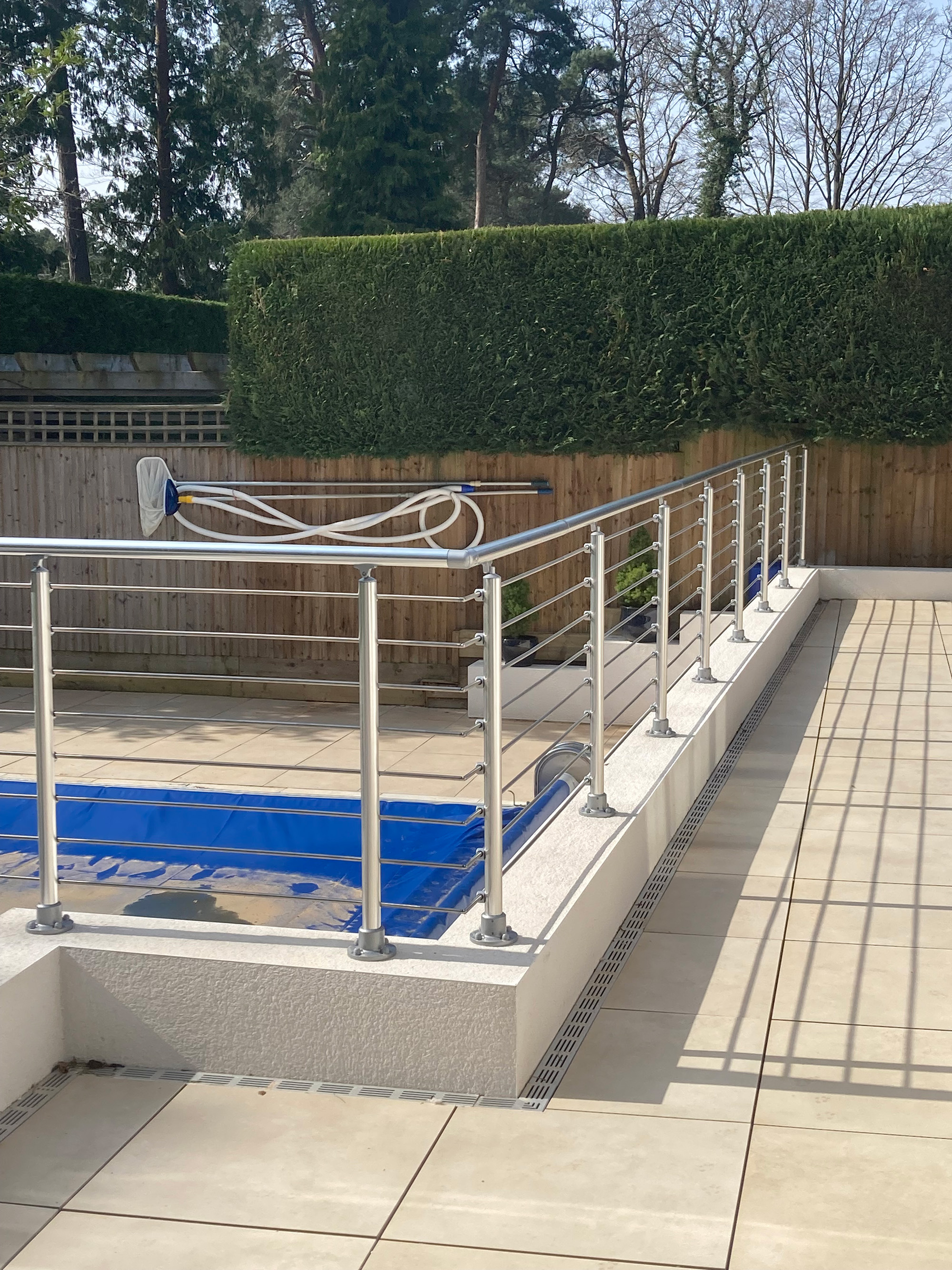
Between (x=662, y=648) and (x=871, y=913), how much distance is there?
3.93 ft

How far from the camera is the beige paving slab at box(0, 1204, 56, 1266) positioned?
215 cm

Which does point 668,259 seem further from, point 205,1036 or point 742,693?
point 205,1036

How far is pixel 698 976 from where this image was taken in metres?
3.15

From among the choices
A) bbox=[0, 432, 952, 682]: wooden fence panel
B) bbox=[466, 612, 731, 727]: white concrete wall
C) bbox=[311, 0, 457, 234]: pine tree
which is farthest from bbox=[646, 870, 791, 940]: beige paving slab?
bbox=[311, 0, 457, 234]: pine tree

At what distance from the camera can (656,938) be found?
A: 11.1 feet

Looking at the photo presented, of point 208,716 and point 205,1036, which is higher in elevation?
point 205,1036

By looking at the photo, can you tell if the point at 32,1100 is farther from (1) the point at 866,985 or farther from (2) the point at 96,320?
(2) the point at 96,320

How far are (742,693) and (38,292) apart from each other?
41.1ft

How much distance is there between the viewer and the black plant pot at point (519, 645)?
11766 millimetres

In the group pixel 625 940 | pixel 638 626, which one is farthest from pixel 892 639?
pixel 625 940

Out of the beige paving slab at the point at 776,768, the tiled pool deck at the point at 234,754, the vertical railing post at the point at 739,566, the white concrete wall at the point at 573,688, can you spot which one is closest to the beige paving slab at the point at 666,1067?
the beige paving slab at the point at 776,768

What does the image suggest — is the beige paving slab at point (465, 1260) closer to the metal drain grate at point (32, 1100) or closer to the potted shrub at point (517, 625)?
the metal drain grate at point (32, 1100)

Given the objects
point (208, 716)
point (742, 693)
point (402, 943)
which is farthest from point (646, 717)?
point (208, 716)

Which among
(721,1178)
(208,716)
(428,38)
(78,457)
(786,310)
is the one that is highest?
(428,38)
